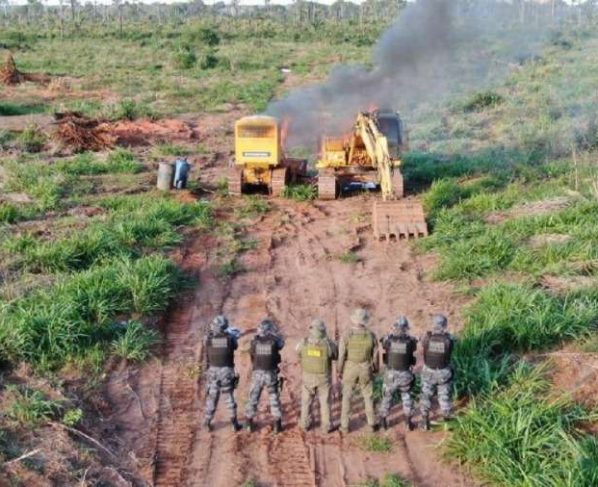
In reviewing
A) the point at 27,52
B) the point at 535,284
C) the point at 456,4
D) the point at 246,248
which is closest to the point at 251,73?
the point at 27,52

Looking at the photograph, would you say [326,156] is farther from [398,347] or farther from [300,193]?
[398,347]

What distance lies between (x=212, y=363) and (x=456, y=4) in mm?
16566

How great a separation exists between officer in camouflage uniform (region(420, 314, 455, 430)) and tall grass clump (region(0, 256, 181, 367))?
4.48 m

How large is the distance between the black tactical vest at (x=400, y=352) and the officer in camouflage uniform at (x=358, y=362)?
0.18 metres

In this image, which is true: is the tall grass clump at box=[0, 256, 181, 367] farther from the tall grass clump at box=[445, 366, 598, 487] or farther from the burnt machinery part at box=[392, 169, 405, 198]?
the burnt machinery part at box=[392, 169, 405, 198]

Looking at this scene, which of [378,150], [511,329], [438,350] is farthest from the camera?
[378,150]

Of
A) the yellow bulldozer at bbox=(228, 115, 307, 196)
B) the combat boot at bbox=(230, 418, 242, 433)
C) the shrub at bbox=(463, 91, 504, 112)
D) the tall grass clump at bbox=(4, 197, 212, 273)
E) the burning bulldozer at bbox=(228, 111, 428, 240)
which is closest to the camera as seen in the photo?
the combat boot at bbox=(230, 418, 242, 433)

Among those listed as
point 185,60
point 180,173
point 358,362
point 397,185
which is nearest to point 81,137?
point 180,173

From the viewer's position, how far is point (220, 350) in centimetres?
840

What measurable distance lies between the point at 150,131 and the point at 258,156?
372 inches

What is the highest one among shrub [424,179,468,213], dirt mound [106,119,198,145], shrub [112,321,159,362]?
dirt mound [106,119,198,145]

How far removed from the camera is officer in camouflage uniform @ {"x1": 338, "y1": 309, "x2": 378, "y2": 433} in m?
8.38

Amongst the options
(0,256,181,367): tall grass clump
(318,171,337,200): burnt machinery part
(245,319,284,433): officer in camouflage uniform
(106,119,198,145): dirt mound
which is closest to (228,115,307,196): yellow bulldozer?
(318,171,337,200): burnt machinery part

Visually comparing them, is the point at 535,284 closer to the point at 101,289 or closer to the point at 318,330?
the point at 318,330
